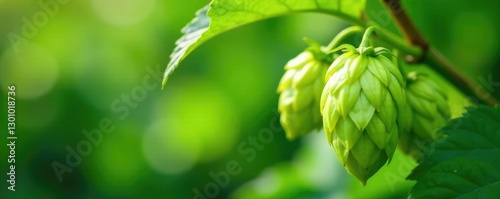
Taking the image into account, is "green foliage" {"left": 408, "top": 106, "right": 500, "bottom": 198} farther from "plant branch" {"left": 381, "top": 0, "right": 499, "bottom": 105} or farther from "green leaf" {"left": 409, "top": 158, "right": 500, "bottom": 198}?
"plant branch" {"left": 381, "top": 0, "right": 499, "bottom": 105}

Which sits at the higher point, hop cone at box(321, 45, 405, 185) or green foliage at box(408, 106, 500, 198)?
hop cone at box(321, 45, 405, 185)

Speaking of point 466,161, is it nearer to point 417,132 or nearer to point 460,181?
point 460,181

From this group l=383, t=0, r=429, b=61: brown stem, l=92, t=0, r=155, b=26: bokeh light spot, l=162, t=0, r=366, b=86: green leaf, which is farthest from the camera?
l=92, t=0, r=155, b=26: bokeh light spot

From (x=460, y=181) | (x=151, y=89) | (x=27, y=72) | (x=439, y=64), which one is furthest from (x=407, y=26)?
(x=27, y=72)

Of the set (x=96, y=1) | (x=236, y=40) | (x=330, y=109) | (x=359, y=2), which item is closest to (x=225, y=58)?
(x=236, y=40)

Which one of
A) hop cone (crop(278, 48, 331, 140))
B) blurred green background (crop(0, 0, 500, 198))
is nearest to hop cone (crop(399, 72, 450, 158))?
hop cone (crop(278, 48, 331, 140))

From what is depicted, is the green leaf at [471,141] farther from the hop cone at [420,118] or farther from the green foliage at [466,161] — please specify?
the hop cone at [420,118]
